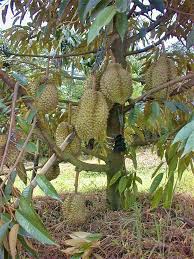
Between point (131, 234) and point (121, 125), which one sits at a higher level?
point (121, 125)

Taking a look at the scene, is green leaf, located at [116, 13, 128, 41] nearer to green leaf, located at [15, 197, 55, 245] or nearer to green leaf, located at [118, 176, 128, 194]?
green leaf, located at [15, 197, 55, 245]

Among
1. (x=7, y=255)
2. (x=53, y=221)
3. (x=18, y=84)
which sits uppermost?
(x=18, y=84)

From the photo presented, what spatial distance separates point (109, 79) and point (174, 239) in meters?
0.53

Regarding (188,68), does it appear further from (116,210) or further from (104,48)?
(116,210)

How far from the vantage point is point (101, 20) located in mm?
683

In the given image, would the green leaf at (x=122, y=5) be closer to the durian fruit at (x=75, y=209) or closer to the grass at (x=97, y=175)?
the durian fruit at (x=75, y=209)

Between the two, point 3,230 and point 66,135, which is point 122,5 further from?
point 66,135

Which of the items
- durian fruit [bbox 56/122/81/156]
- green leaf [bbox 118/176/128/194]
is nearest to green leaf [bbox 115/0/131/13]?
durian fruit [bbox 56/122/81/156]

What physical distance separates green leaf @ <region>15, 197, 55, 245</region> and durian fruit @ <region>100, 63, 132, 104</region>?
0.56m

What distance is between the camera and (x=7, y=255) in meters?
0.76

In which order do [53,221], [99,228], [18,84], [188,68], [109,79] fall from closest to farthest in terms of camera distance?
[18,84], [109,79], [99,228], [53,221], [188,68]

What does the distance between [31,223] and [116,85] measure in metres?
0.60

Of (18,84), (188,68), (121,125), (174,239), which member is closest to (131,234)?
(174,239)

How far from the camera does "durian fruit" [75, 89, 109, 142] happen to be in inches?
45.6
